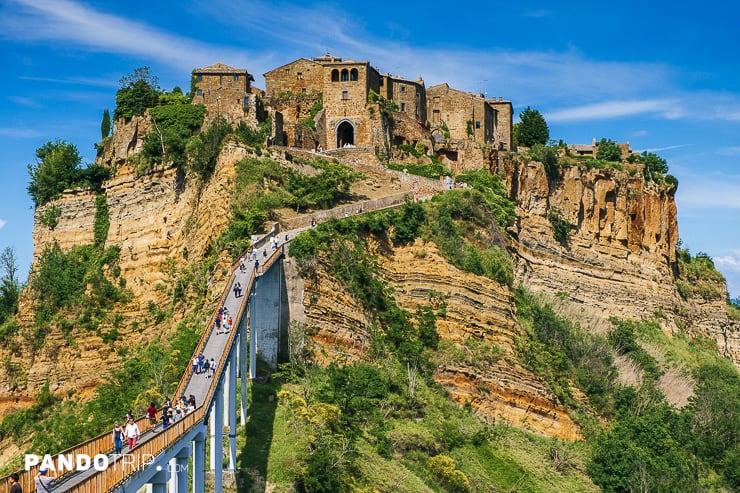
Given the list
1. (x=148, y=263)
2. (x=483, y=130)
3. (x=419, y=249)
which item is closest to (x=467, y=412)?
(x=419, y=249)

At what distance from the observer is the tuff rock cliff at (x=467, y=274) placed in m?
52.8

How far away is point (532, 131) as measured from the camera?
7888 centimetres

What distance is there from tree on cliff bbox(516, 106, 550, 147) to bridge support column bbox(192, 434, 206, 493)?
5205 cm

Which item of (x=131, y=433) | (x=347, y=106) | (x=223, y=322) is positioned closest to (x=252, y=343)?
(x=223, y=322)

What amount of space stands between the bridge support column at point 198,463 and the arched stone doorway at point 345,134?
40.4 meters

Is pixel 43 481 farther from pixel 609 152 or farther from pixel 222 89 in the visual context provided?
pixel 609 152

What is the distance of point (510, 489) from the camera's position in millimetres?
46438

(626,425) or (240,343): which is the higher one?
(240,343)

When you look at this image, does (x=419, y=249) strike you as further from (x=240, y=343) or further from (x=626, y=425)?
(x=240, y=343)

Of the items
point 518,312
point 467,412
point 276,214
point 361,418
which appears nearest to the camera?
point 361,418

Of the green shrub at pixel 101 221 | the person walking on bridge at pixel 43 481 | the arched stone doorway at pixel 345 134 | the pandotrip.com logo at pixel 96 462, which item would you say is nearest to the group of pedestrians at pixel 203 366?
the pandotrip.com logo at pixel 96 462

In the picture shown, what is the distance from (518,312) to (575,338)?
4174mm

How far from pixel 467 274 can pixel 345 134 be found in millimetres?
16648

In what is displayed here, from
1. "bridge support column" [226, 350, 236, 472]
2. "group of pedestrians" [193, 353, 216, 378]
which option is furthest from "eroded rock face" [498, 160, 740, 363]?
"group of pedestrians" [193, 353, 216, 378]
